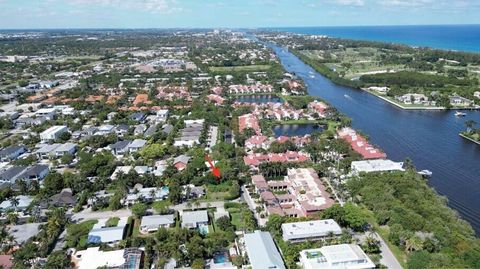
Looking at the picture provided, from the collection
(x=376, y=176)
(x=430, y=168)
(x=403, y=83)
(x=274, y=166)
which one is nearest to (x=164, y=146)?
(x=274, y=166)

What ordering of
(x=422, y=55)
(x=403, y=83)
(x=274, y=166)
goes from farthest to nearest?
(x=422, y=55), (x=403, y=83), (x=274, y=166)

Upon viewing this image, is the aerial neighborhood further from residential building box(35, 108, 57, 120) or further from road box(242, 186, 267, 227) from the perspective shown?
residential building box(35, 108, 57, 120)

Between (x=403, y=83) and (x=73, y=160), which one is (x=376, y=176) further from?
(x=403, y=83)

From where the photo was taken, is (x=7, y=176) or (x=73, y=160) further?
(x=73, y=160)

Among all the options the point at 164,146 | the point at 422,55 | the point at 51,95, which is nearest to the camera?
the point at 164,146

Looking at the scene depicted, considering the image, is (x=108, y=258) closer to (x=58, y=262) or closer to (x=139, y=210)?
(x=58, y=262)

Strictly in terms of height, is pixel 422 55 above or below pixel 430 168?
above
